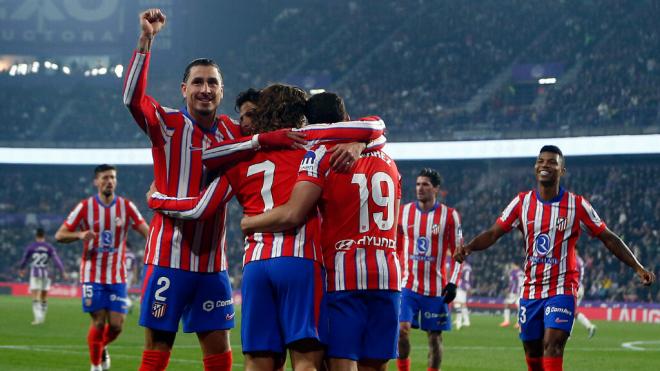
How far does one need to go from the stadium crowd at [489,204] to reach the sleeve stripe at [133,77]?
2907cm

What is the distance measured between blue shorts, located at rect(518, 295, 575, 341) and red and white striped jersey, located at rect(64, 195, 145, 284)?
5146mm

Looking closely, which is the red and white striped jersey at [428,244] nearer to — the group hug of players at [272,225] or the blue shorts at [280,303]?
the group hug of players at [272,225]

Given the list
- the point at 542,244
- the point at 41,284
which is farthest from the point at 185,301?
the point at 41,284

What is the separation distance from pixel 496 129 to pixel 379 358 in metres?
36.9

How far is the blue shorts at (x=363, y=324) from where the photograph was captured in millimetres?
6129

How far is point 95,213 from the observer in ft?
42.7

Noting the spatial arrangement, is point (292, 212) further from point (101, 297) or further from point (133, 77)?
point (101, 297)

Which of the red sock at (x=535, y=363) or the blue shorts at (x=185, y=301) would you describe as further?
the red sock at (x=535, y=363)

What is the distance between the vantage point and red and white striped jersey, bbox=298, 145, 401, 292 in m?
6.23

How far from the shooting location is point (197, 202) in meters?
6.65

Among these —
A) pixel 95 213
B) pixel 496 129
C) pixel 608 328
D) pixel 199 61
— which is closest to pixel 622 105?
pixel 496 129

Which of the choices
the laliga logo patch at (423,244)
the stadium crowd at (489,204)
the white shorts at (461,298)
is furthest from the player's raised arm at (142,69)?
the stadium crowd at (489,204)

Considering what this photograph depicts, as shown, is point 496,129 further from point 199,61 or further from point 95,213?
point 199,61

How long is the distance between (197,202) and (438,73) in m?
41.6
